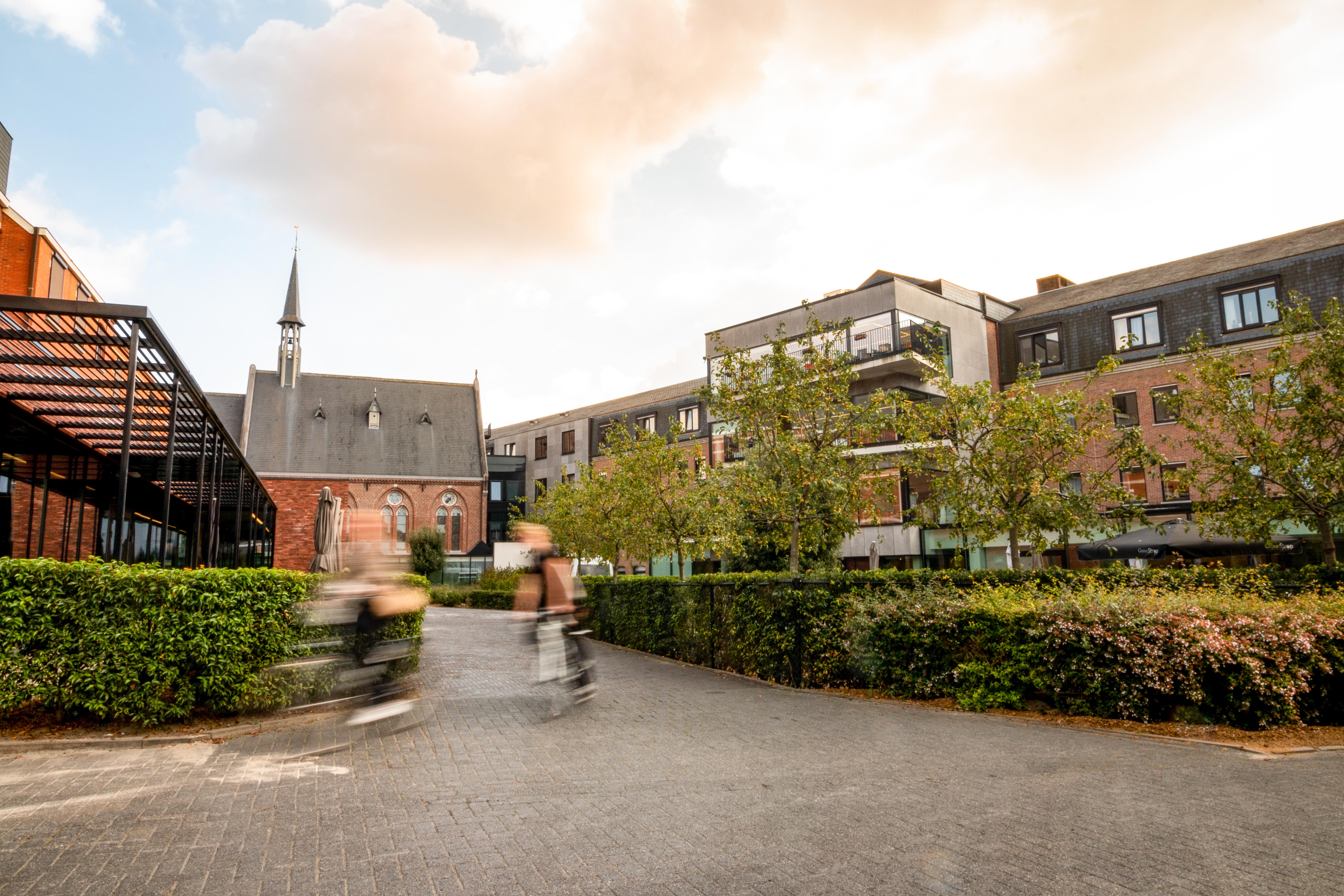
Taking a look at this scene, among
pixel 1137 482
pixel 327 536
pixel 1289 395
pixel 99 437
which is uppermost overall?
pixel 1289 395

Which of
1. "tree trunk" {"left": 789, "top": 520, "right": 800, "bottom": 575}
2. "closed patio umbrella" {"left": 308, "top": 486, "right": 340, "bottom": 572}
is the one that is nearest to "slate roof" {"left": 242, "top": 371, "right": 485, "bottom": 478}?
"closed patio umbrella" {"left": 308, "top": 486, "right": 340, "bottom": 572}

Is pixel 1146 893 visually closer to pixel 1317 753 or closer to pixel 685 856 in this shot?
pixel 685 856

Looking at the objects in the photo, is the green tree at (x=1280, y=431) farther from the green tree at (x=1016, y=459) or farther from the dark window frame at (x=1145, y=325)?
the dark window frame at (x=1145, y=325)

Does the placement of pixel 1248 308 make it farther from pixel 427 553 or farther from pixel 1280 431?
pixel 427 553

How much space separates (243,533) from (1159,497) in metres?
40.6


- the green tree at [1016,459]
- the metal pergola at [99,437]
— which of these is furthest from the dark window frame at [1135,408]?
the metal pergola at [99,437]

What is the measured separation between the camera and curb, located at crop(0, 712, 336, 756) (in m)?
6.72

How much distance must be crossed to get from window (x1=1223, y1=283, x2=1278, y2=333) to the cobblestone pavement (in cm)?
2615

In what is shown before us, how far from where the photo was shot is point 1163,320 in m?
30.1

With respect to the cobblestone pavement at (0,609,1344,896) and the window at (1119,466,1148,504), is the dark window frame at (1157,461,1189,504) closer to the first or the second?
the window at (1119,466,1148,504)

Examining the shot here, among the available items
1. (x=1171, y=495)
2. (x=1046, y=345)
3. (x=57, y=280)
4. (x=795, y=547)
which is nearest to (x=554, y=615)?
(x=795, y=547)

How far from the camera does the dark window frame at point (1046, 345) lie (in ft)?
107

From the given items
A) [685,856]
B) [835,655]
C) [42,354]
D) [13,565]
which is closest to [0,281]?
[42,354]

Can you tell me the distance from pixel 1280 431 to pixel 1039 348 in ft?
59.9
